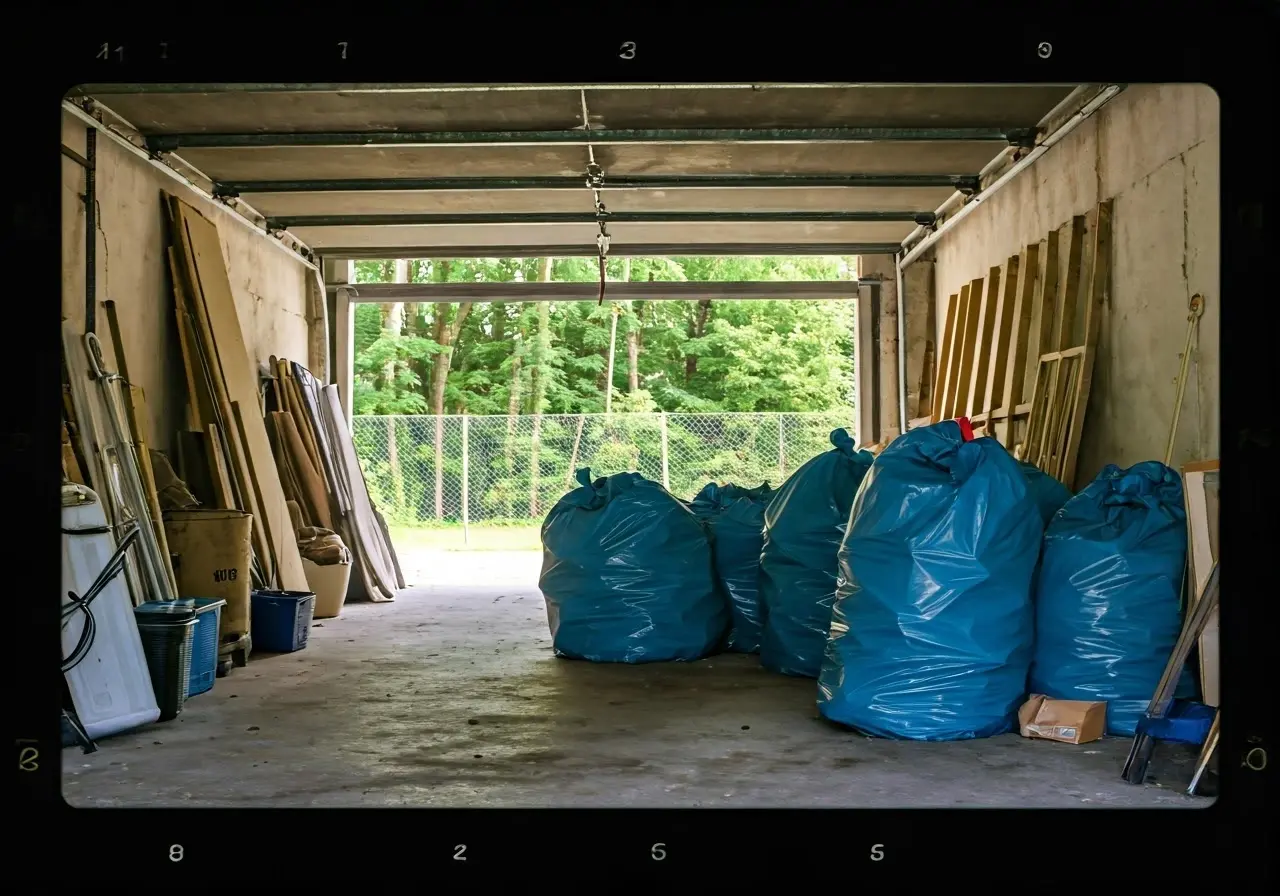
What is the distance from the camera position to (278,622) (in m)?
5.23

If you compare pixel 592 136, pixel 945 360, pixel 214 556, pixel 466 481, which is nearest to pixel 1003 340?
pixel 945 360

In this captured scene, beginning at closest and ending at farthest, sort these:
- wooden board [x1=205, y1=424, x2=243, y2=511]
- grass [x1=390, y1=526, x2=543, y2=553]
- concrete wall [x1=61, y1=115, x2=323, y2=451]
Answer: concrete wall [x1=61, y1=115, x2=323, y2=451] < wooden board [x1=205, y1=424, x2=243, y2=511] < grass [x1=390, y1=526, x2=543, y2=553]

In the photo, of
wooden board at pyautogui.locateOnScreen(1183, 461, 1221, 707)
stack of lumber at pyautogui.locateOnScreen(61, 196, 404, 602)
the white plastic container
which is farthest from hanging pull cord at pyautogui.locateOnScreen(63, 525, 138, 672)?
wooden board at pyautogui.locateOnScreen(1183, 461, 1221, 707)

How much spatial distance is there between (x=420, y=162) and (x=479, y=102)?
112 cm

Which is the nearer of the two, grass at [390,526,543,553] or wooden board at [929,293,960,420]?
wooden board at [929,293,960,420]

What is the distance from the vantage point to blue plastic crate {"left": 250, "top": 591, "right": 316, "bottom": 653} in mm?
5223

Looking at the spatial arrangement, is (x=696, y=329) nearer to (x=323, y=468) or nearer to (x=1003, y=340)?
(x=323, y=468)

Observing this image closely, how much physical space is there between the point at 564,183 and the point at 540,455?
666cm

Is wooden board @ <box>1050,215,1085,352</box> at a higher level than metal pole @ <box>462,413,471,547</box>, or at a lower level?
higher

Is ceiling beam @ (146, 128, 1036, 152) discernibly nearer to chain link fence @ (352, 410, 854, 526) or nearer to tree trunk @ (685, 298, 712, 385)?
chain link fence @ (352, 410, 854, 526)

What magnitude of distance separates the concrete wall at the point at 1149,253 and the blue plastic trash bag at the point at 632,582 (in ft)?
5.97

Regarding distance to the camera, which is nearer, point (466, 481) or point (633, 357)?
point (466, 481)

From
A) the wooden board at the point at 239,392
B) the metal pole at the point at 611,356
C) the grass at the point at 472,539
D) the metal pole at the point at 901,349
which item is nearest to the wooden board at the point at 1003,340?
the metal pole at the point at 901,349

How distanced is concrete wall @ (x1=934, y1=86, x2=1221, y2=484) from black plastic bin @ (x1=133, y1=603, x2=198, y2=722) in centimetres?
340
